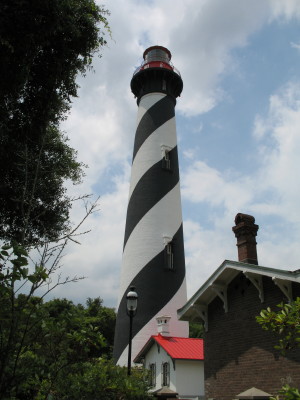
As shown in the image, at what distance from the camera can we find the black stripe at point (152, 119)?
2172cm

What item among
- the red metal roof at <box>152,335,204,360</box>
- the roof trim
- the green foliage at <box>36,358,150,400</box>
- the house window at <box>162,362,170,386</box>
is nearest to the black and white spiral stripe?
the red metal roof at <box>152,335,204,360</box>

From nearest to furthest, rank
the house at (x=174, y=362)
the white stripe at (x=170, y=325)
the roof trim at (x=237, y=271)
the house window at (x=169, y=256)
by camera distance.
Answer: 1. the roof trim at (x=237, y=271)
2. the house at (x=174, y=362)
3. the white stripe at (x=170, y=325)
4. the house window at (x=169, y=256)

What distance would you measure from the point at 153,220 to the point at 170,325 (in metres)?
5.14

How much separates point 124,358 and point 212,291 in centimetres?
718

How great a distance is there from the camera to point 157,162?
20703 millimetres

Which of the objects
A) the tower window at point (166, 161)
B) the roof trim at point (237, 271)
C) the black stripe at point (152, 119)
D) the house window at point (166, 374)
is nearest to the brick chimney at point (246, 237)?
the roof trim at point (237, 271)

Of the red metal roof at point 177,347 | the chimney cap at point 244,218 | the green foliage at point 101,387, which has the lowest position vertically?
the green foliage at point 101,387

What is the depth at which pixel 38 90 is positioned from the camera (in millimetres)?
8531

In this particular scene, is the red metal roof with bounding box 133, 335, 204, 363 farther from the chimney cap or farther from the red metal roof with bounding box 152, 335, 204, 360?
the chimney cap

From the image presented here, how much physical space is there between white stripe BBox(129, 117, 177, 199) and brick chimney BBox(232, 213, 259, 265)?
369 inches

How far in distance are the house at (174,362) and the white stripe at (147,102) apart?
11967 mm

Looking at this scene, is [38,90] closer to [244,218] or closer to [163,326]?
[244,218]

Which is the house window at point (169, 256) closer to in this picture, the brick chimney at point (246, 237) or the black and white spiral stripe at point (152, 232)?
the black and white spiral stripe at point (152, 232)

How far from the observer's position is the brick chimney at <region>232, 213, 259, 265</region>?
11781 millimetres
